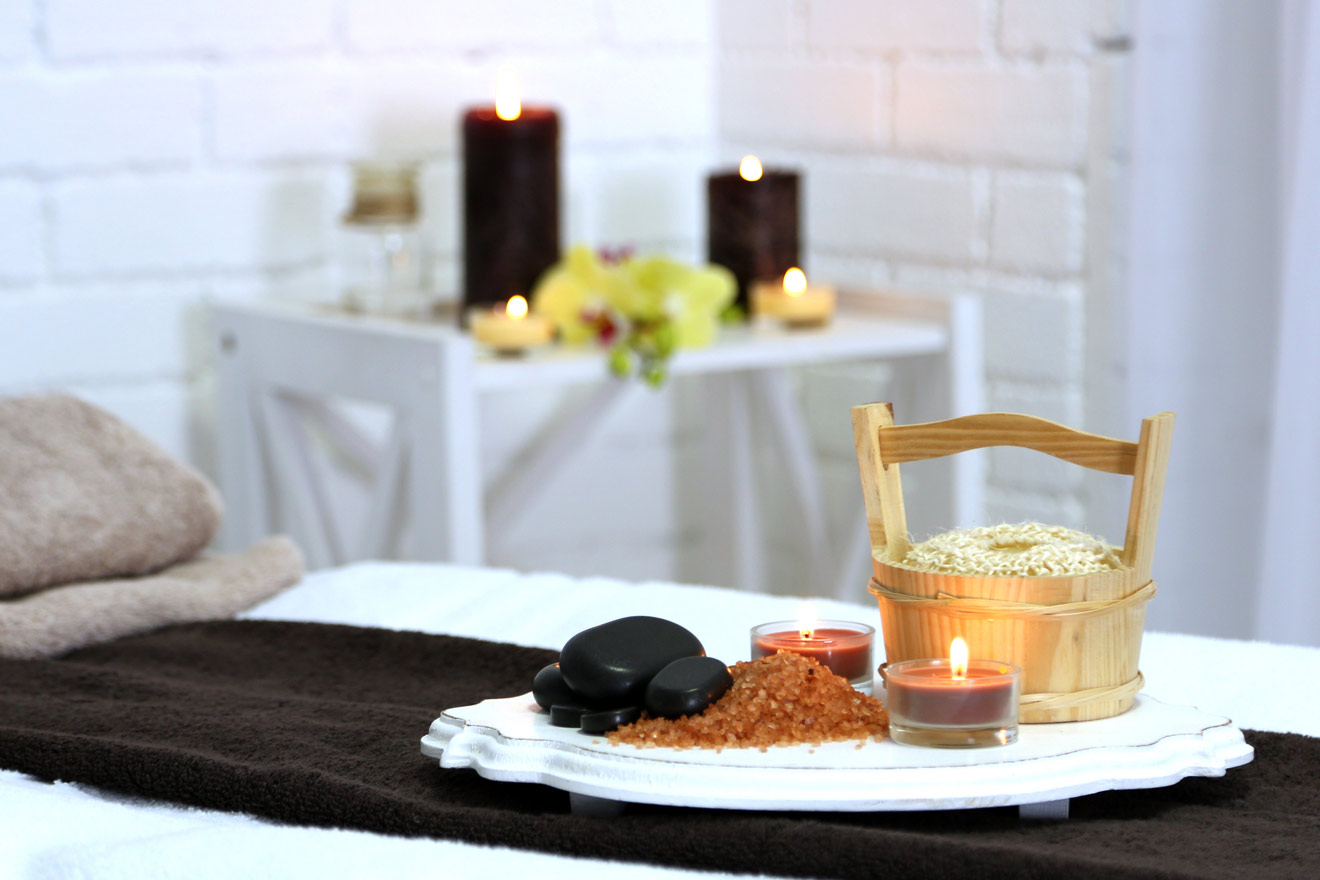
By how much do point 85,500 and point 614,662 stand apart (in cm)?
52

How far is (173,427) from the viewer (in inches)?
63.7

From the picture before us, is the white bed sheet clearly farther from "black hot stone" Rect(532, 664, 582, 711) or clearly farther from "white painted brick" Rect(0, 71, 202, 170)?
"white painted brick" Rect(0, 71, 202, 170)

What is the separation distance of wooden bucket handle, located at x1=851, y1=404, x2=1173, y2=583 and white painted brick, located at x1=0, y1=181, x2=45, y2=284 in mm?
1108

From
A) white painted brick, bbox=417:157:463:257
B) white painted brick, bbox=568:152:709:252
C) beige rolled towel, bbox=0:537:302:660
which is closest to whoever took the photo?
beige rolled towel, bbox=0:537:302:660

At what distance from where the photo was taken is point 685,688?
1.86ft

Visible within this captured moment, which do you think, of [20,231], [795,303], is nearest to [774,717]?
[795,303]

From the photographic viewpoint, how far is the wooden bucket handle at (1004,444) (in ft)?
1.95

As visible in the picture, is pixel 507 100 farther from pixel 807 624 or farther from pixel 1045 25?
pixel 807 624

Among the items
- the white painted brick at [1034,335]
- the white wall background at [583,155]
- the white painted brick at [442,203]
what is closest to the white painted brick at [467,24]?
the white wall background at [583,155]

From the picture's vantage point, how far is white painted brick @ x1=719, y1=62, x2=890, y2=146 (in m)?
1.73

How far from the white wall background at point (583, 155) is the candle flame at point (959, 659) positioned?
3.25 feet

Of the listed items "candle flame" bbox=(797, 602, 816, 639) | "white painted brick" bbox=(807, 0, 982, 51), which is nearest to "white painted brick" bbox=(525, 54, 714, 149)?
"white painted brick" bbox=(807, 0, 982, 51)

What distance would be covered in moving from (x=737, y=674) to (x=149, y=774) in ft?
0.81

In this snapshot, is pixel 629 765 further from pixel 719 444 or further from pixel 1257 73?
pixel 719 444
